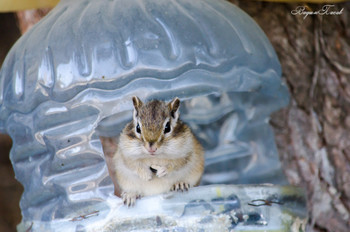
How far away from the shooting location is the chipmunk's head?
2.31m

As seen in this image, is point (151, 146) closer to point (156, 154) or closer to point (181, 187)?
point (156, 154)

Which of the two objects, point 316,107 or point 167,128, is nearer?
point 167,128

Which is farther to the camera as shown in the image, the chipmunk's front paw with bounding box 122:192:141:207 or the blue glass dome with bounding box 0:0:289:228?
the blue glass dome with bounding box 0:0:289:228

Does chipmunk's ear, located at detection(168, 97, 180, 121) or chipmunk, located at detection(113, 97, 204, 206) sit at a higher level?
chipmunk's ear, located at detection(168, 97, 180, 121)

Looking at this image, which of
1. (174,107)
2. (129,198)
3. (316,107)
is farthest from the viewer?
(316,107)

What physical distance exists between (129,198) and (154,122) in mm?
305

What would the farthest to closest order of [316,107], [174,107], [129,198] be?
1. [316,107]
2. [174,107]
3. [129,198]

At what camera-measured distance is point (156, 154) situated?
2.35m

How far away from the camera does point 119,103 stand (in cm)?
249

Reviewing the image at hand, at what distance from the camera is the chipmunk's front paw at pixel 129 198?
2263mm

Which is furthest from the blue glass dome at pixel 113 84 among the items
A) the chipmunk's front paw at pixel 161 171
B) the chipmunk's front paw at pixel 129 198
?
the chipmunk's front paw at pixel 161 171

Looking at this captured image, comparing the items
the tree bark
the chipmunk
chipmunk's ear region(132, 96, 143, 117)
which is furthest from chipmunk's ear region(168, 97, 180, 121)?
the tree bark

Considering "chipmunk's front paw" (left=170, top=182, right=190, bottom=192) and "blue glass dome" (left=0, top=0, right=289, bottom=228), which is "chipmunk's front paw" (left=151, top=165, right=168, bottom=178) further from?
"blue glass dome" (left=0, top=0, right=289, bottom=228)

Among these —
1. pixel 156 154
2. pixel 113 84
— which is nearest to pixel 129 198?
pixel 156 154
